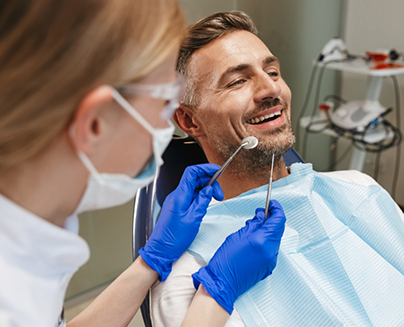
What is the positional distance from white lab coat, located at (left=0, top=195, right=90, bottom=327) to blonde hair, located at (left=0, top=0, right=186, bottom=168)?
3.8 inches

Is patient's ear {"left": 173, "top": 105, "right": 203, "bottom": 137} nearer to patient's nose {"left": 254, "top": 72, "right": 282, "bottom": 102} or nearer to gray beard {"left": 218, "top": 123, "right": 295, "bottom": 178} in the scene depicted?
gray beard {"left": 218, "top": 123, "right": 295, "bottom": 178}

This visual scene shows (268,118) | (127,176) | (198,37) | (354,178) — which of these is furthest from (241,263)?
(198,37)

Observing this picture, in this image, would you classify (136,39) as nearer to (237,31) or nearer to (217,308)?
(217,308)

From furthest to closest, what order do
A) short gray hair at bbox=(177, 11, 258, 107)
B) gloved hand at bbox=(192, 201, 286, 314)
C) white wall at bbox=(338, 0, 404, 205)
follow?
white wall at bbox=(338, 0, 404, 205), short gray hair at bbox=(177, 11, 258, 107), gloved hand at bbox=(192, 201, 286, 314)

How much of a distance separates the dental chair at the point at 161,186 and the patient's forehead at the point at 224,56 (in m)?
0.28

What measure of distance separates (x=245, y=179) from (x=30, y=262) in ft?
2.74

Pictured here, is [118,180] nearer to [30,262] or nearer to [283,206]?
[30,262]

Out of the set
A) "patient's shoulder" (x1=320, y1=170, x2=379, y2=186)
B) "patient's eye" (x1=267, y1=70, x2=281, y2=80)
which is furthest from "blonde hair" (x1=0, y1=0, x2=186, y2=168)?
"patient's shoulder" (x1=320, y1=170, x2=379, y2=186)

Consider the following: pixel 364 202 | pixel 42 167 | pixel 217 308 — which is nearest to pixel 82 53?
pixel 42 167

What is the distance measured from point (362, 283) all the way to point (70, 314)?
1.64 m

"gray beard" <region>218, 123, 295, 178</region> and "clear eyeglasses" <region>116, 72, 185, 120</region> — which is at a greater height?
"clear eyeglasses" <region>116, 72, 185, 120</region>

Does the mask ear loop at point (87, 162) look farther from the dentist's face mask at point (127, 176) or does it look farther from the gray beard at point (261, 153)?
the gray beard at point (261, 153)

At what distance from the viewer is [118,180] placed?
60 centimetres

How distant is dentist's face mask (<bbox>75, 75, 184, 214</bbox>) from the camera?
0.54 m
